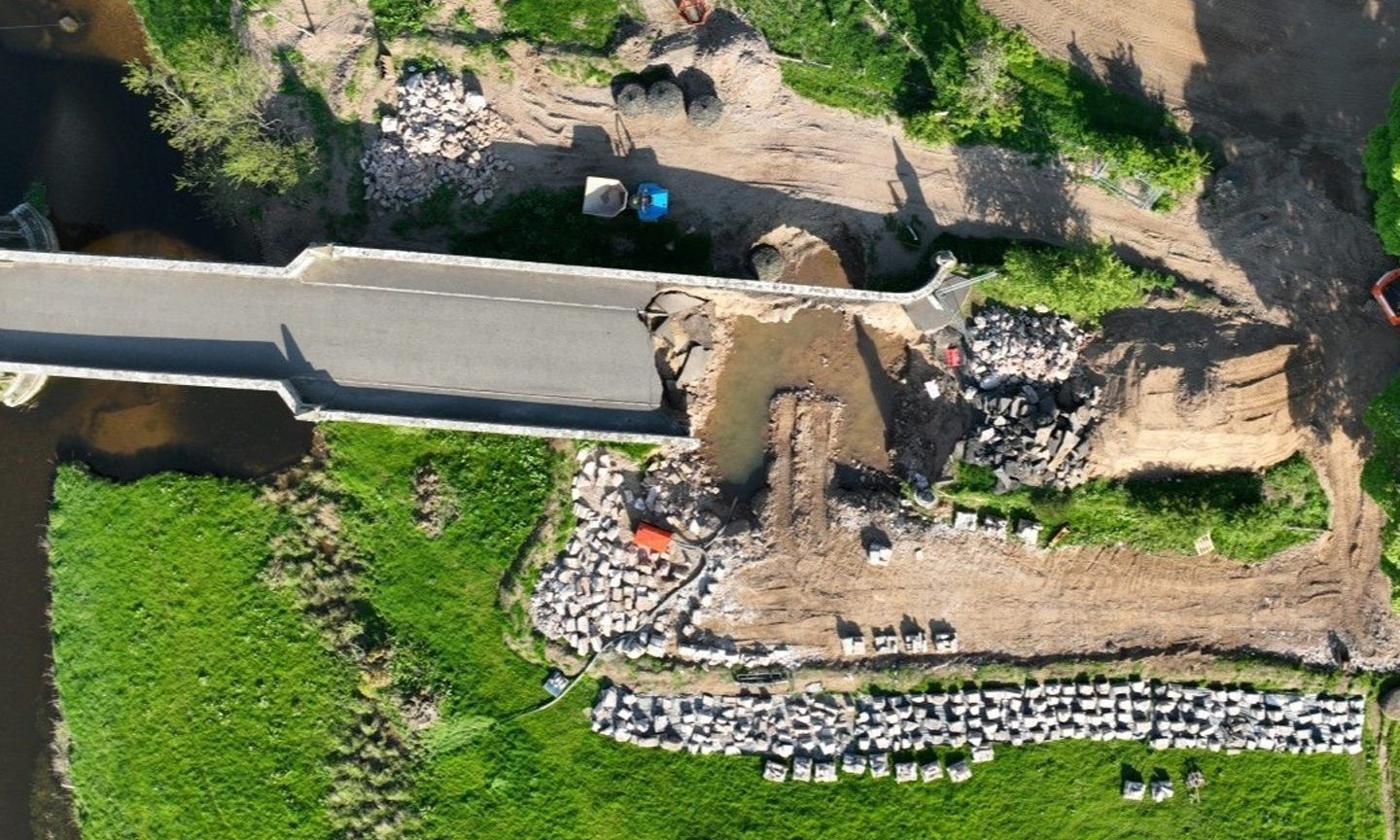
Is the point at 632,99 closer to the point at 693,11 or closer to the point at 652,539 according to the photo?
the point at 693,11

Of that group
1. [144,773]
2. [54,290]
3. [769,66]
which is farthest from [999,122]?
[144,773]

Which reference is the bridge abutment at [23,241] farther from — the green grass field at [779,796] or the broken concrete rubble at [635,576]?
the green grass field at [779,796]

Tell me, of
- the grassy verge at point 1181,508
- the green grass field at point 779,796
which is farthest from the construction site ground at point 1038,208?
the green grass field at point 779,796

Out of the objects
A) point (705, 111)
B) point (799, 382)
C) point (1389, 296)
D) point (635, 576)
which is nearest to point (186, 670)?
point (635, 576)

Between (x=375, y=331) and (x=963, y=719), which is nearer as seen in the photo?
(x=375, y=331)

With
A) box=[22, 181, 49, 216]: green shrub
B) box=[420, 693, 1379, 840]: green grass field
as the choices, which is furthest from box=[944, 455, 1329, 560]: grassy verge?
box=[22, 181, 49, 216]: green shrub
